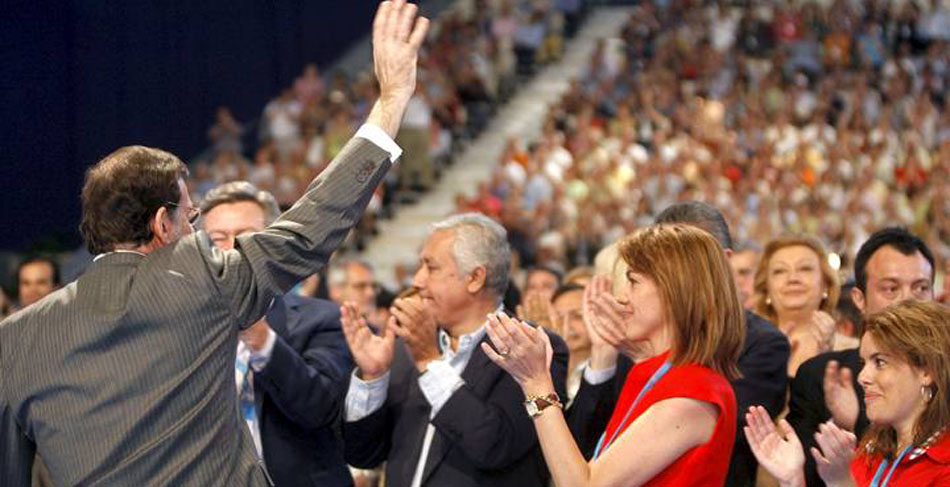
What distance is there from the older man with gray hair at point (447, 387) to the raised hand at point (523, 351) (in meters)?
0.64

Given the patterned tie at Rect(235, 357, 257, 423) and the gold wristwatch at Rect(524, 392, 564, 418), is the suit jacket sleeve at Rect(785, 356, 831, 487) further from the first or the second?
the patterned tie at Rect(235, 357, 257, 423)

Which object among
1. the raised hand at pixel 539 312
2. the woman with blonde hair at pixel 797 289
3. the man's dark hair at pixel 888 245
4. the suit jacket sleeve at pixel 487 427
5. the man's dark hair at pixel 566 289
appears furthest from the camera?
the man's dark hair at pixel 566 289

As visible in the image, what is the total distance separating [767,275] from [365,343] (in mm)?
2040

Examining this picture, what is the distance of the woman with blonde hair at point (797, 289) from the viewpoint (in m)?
5.61

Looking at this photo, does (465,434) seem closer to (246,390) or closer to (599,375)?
(599,375)

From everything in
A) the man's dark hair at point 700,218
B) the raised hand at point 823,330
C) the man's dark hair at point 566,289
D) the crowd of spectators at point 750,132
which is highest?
the man's dark hair at point 700,218

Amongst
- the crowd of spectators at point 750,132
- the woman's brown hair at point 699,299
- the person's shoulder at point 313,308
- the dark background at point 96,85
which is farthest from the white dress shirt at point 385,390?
the crowd of spectators at point 750,132

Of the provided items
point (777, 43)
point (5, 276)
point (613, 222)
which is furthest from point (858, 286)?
point (777, 43)

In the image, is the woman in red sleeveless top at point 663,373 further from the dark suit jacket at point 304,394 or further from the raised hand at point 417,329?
the dark suit jacket at point 304,394

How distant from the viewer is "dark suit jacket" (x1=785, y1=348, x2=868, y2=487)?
4.57 meters

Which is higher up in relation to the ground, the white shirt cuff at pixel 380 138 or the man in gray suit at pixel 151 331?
the white shirt cuff at pixel 380 138

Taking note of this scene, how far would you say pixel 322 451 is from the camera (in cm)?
471

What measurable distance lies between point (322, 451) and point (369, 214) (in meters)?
9.67

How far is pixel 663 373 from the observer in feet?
11.8
